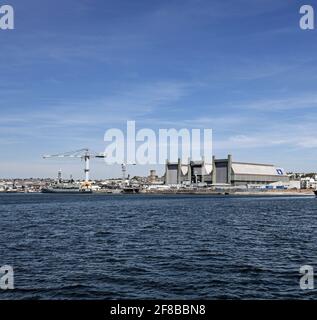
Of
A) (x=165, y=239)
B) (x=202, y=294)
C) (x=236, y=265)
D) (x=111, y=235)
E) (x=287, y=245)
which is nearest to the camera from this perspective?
(x=202, y=294)

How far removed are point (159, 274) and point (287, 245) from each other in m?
14.1

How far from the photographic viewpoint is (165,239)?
37.3 m

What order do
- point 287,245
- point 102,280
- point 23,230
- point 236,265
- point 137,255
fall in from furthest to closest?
point 23,230 < point 287,245 < point 137,255 < point 236,265 < point 102,280

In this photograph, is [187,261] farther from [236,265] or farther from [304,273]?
[304,273]

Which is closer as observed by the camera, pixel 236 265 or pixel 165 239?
pixel 236 265
